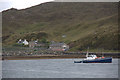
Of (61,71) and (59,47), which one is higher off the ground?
Result: (59,47)

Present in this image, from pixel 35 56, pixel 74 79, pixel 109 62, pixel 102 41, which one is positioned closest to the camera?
pixel 74 79

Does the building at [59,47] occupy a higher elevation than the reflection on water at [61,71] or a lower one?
higher

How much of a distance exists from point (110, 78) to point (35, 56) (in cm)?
8790

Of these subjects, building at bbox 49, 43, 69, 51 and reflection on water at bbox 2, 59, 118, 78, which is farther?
building at bbox 49, 43, 69, 51

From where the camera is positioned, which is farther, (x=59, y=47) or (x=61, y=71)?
Result: (x=59, y=47)

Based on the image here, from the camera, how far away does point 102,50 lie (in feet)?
522

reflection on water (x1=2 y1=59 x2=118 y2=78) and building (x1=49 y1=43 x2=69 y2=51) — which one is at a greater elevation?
building (x1=49 y1=43 x2=69 y2=51)

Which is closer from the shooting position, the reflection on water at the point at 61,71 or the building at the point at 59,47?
the reflection on water at the point at 61,71

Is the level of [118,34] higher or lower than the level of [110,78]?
higher

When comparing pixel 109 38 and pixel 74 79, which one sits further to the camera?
pixel 109 38

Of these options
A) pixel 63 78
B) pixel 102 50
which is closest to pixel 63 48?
pixel 102 50

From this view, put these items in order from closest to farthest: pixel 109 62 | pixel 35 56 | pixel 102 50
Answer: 1. pixel 109 62
2. pixel 35 56
3. pixel 102 50

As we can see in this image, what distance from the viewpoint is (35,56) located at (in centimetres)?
14375

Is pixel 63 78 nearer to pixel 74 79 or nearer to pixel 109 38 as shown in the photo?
pixel 74 79
